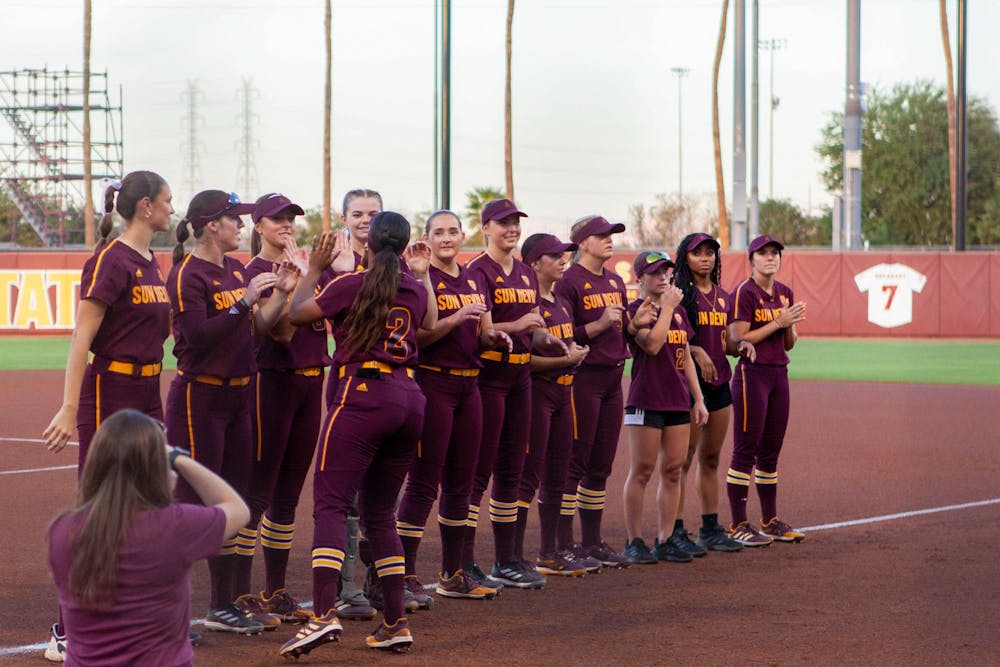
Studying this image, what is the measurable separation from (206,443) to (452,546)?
67.0 inches

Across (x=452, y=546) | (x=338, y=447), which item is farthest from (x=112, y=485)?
(x=452, y=546)

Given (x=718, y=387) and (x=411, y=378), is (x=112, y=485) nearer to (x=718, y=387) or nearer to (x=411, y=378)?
(x=411, y=378)

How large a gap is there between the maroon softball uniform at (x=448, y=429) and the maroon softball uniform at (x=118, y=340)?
1.56 metres

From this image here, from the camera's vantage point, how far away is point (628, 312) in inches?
348

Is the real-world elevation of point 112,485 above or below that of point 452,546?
above

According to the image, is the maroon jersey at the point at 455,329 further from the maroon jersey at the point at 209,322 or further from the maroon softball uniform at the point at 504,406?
the maroon jersey at the point at 209,322

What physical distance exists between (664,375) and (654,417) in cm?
29

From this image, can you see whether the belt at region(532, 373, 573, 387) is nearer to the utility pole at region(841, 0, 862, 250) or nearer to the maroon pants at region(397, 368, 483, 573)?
the maroon pants at region(397, 368, 483, 573)

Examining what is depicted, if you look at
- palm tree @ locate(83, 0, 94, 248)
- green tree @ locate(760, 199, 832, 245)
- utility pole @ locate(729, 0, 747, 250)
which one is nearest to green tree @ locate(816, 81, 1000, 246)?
green tree @ locate(760, 199, 832, 245)

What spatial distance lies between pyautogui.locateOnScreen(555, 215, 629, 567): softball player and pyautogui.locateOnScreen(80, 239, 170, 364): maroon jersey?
313 cm

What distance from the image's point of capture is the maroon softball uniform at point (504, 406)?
7.59m

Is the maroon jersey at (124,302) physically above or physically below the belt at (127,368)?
above

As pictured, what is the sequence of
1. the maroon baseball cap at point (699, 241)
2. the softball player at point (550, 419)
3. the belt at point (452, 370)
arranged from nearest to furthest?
the belt at point (452, 370), the softball player at point (550, 419), the maroon baseball cap at point (699, 241)

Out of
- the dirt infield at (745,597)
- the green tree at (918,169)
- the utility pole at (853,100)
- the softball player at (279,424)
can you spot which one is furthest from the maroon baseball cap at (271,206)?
the green tree at (918,169)
